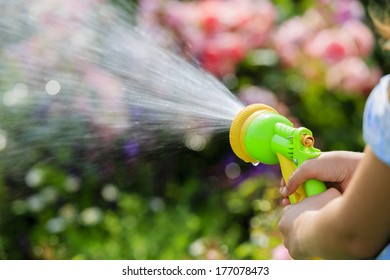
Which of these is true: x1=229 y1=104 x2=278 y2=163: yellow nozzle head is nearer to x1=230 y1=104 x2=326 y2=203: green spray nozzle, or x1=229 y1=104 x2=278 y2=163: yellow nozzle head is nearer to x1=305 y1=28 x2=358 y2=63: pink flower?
x1=230 y1=104 x2=326 y2=203: green spray nozzle

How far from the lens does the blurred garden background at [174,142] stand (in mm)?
3045

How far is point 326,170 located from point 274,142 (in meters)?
0.13

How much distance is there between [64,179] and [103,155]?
171 millimetres

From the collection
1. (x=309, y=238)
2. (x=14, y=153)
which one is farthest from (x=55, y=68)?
(x=309, y=238)

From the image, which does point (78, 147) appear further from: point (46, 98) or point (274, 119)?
point (274, 119)

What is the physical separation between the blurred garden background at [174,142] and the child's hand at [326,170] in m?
1.30

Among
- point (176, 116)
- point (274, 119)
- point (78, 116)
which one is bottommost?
point (78, 116)

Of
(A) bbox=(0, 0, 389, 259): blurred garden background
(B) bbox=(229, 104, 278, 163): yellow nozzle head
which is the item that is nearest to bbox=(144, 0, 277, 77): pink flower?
(A) bbox=(0, 0, 389, 259): blurred garden background

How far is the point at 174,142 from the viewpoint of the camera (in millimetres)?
3328

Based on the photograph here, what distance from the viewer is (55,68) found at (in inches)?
120

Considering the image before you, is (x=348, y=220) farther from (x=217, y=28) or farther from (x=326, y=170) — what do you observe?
(x=217, y=28)

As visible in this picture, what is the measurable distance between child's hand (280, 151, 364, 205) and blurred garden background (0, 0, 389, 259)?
1296 mm

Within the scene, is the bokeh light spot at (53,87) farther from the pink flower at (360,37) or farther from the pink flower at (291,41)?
the pink flower at (360,37)

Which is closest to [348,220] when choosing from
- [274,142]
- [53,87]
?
[274,142]
